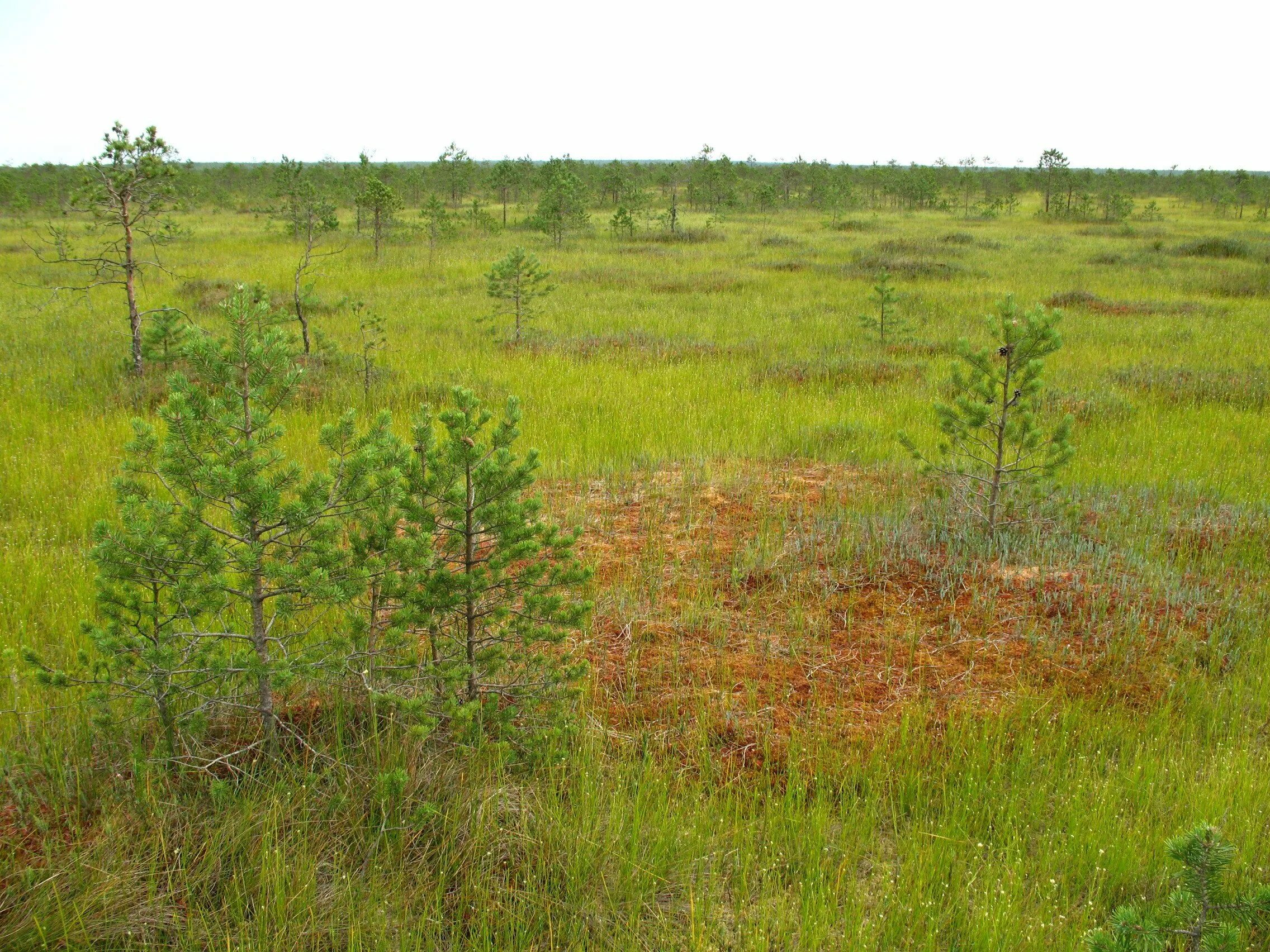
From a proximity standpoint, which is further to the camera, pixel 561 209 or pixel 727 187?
pixel 727 187

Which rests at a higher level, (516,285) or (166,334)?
(516,285)

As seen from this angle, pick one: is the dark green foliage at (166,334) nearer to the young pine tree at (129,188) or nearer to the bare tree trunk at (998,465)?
the young pine tree at (129,188)

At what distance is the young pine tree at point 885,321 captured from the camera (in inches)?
533

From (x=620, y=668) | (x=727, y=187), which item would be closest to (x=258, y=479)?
(x=620, y=668)

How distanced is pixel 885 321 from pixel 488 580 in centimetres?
1163

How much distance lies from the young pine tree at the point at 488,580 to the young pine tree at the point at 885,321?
10.9 m

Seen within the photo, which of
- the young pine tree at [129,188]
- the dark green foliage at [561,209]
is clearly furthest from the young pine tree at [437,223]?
the young pine tree at [129,188]

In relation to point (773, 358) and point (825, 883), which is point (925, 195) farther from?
point (825, 883)

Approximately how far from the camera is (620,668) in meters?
4.74

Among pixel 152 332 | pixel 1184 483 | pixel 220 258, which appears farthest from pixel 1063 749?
pixel 220 258

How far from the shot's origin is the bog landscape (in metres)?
2.96

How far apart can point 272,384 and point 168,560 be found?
812 mm

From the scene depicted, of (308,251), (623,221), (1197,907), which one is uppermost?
(623,221)

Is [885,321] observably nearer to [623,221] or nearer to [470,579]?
[470,579]
